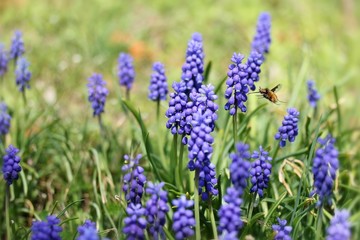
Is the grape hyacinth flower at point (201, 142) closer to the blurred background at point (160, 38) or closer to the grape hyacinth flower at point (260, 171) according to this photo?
the grape hyacinth flower at point (260, 171)

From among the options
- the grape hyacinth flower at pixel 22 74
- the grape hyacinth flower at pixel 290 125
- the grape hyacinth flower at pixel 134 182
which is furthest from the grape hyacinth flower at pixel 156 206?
the grape hyacinth flower at pixel 22 74

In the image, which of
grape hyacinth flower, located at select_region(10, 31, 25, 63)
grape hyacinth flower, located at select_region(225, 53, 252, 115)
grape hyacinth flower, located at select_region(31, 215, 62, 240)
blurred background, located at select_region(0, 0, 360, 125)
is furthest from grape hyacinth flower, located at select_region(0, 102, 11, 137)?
grape hyacinth flower, located at select_region(225, 53, 252, 115)

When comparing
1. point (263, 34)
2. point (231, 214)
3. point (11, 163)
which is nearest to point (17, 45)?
point (11, 163)

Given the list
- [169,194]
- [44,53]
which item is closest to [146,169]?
[169,194]

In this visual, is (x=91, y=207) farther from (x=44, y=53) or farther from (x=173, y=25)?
(x=173, y=25)

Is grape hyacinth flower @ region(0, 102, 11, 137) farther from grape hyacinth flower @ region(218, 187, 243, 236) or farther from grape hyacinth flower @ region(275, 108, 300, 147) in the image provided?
grape hyacinth flower @ region(218, 187, 243, 236)

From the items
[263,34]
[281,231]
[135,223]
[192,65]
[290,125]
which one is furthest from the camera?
[263,34]

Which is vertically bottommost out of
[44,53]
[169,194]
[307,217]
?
[307,217]

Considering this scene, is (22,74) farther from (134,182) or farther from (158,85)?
(134,182)
